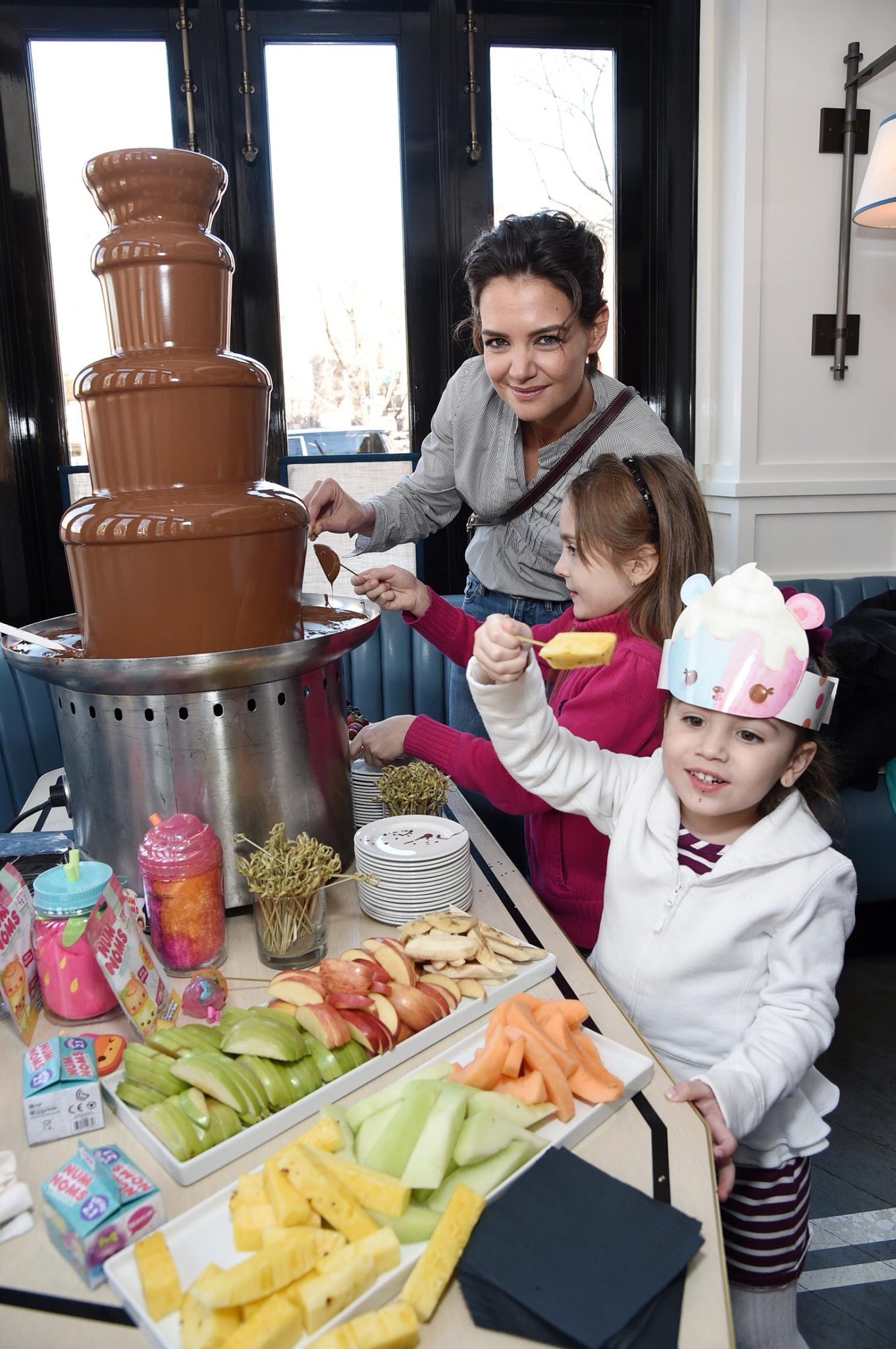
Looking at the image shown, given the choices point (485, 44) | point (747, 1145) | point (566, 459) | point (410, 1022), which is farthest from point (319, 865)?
point (485, 44)

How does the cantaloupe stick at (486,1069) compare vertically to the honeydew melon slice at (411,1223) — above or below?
above

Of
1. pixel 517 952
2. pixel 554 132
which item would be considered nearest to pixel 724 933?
pixel 517 952

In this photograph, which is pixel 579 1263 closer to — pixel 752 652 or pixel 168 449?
pixel 752 652

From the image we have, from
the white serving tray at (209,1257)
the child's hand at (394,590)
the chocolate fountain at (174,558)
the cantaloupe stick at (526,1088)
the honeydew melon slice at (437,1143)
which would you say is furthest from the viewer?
the child's hand at (394,590)

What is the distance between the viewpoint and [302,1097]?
0.96 m

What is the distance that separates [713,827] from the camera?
1.30 meters

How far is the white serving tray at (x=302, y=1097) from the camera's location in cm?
88

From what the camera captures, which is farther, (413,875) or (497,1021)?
(413,875)

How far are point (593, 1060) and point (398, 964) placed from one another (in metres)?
0.25

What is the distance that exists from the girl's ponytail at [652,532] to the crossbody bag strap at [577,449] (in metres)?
0.41

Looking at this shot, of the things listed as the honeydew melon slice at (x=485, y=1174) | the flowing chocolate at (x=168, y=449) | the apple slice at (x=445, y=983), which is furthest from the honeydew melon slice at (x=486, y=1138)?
the flowing chocolate at (x=168, y=449)

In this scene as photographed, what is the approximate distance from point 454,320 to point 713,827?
273 centimetres

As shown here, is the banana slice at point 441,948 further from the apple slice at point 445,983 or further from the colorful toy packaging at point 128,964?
the colorful toy packaging at point 128,964

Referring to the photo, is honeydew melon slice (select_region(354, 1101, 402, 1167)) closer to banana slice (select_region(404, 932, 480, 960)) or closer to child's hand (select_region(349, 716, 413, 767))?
banana slice (select_region(404, 932, 480, 960))
